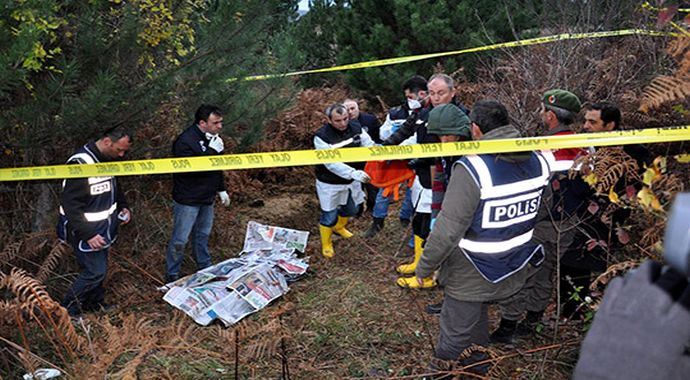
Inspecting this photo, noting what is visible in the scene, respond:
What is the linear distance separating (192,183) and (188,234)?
0.48 m

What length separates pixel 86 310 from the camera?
483 centimetres

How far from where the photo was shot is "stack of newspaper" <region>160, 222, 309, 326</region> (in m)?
4.70

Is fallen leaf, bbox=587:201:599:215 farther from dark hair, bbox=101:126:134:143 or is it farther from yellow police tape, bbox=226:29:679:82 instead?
dark hair, bbox=101:126:134:143

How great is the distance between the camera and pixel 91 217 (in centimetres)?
454

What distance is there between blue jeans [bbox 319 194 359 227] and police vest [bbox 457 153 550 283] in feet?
9.94

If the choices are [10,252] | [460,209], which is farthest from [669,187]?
[10,252]

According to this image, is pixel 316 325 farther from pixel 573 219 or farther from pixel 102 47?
pixel 102 47

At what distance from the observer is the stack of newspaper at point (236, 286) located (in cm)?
470

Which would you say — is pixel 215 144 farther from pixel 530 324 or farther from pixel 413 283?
pixel 530 324

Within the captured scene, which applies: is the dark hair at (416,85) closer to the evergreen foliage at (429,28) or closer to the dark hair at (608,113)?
the dark hair at (608,113)

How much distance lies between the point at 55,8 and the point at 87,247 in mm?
1803

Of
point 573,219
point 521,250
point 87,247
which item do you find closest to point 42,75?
point 87,247

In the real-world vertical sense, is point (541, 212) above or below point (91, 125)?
below

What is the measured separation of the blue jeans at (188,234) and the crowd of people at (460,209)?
10mm
